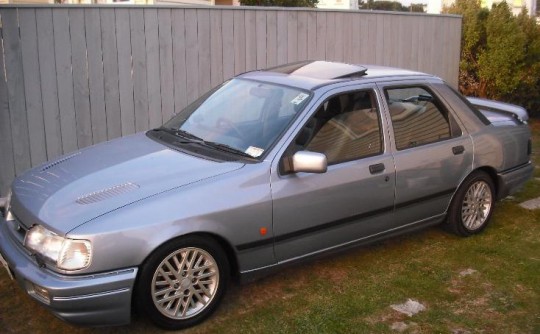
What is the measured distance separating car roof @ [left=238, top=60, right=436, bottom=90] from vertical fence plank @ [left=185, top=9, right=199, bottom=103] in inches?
106

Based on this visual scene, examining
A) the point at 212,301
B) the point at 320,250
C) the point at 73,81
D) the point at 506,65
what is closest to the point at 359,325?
the point at 320,250

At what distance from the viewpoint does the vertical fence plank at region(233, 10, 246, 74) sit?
807 centimetres

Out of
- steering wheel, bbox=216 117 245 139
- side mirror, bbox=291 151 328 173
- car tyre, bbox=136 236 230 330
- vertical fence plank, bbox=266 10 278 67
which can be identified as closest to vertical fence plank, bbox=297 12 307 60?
vertical fence plank, bbox=266 10 278 67

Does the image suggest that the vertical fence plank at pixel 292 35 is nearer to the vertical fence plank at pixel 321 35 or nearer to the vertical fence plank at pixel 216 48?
the vertical fence plank at pixel 321 35

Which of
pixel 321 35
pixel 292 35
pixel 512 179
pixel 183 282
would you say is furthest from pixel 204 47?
pixel 183 282

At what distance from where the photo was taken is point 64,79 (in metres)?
6.93

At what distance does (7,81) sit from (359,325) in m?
4.73

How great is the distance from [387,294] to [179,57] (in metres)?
4.45

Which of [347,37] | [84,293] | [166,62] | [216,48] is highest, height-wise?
[347,37]

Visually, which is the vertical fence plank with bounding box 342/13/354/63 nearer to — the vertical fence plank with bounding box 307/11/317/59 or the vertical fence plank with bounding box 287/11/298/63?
the vertical fence plank with bounding box 307/11/317/59

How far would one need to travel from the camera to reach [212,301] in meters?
4.03

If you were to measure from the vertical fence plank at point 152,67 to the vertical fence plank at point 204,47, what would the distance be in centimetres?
59

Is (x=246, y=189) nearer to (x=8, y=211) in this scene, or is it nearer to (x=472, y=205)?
(x=8, y=211)

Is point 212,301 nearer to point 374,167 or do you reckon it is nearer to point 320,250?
point 320,250
